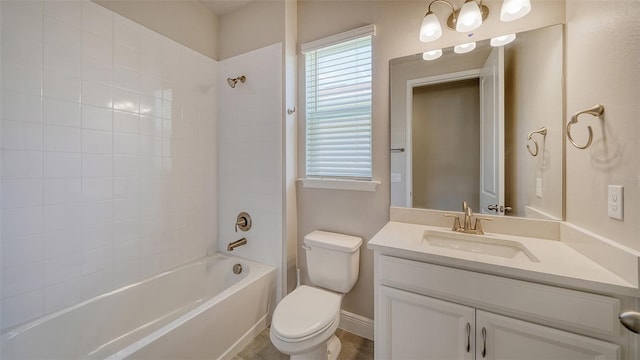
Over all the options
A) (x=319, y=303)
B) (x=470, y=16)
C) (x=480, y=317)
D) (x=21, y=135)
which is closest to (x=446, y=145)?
(x=470, y=16)

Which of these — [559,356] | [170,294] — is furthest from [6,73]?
[559,356]

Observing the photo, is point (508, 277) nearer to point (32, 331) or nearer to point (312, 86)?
point (312, 86)

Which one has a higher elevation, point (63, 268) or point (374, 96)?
point (374, 96)

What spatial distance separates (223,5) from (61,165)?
1700mm

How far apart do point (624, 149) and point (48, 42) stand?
259 centimetres

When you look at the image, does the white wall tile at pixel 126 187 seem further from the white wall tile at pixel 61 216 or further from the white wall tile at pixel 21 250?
the white wall tile at pixel 21 250

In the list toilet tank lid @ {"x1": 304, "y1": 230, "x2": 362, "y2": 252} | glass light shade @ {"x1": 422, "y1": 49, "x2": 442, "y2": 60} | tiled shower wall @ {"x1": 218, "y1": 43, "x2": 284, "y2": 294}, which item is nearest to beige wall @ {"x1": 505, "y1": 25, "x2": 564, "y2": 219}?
glass light shade @ {"x1": 422, "y1": 49, "x2": 442, "y2": 60}

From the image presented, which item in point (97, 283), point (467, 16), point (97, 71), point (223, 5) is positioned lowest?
point (97, 283)

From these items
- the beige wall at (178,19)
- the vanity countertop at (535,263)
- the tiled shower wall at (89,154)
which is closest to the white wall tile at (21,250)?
the tiled shower wall at (89,154)

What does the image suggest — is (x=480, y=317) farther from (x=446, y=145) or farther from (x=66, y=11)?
(x=66, y=11)

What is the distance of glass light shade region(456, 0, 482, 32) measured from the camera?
47.6 inches

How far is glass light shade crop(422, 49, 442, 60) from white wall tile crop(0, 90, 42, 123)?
2.16 meters

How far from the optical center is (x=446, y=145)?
4.71 ft

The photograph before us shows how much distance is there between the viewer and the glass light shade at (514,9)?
113cm
